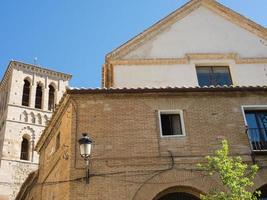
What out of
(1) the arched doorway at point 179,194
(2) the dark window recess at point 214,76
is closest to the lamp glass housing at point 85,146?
(1) the arched doorway at point 179,194

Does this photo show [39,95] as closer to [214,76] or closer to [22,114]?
[22,114]

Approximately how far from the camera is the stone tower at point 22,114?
130ft

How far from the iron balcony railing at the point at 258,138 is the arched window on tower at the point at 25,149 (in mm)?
30582

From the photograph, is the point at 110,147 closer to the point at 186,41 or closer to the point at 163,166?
the point at 163,166

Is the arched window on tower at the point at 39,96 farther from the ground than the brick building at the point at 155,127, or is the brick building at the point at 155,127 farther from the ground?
the arched window on tower at the point at 39,96

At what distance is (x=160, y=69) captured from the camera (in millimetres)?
17656

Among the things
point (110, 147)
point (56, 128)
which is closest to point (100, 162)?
point (110, 147)

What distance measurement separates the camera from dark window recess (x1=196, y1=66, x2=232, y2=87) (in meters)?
17.7

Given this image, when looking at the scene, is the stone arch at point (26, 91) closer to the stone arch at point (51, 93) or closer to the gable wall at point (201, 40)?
the stone arch at point (51, 93)

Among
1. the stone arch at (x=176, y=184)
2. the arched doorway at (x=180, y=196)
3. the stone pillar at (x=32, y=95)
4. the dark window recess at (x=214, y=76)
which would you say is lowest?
the arched doorway at (x=180, y=196)

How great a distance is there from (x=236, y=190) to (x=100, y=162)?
4462 millimetres

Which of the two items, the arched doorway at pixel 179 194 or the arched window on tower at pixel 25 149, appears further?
the arched window on tower at pixel 25 149

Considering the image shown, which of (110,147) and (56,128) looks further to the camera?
(56,128)

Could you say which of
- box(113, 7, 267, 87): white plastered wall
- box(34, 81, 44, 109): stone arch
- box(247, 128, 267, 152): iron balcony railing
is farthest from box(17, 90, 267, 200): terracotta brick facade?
box(34, 81, 44, 109): stone arch
